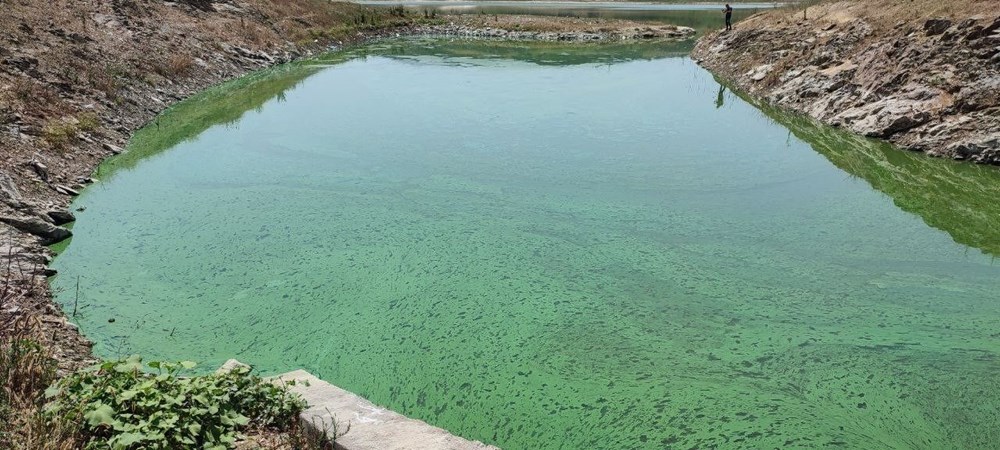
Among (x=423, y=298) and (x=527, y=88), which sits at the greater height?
(x=527, y=88)

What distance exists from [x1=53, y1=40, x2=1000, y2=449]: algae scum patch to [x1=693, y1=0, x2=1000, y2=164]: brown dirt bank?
0.93m

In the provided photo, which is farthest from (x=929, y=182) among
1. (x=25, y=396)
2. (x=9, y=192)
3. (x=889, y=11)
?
(x=9, y=192)

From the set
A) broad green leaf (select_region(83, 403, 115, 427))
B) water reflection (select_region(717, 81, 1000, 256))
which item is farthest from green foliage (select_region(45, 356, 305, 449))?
water reflection (select_region(717, 81, 1000, 256))

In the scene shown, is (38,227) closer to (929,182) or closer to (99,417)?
(99,417)

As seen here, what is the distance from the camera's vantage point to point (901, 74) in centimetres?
1433

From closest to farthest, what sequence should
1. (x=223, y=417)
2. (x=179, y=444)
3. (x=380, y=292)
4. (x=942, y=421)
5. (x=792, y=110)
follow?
(x=179, y=444) → (x=223, y=417) → (x=942, y=421) → (x=380, y=292) → (x=792, y=110)

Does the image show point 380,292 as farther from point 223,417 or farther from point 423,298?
point 223,417

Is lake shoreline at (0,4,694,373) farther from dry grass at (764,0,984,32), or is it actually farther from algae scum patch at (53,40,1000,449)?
dry grass at (764,0,984,32)

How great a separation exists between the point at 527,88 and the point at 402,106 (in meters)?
4.87

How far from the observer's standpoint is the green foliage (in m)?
3.57

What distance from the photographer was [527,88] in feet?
66.3

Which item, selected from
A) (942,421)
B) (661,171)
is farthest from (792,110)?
(942,421)

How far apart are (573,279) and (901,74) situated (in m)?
11.3

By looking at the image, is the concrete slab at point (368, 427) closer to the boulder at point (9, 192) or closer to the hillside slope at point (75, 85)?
the hillside slope at point (75, 85)
